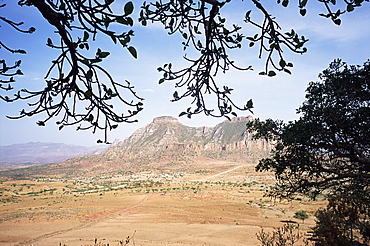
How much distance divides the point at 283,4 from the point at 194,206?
1054 inches

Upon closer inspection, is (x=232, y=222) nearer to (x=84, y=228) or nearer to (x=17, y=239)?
(x=84, y=228)

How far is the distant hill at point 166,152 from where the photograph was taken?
116812 mm

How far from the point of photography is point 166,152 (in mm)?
141250

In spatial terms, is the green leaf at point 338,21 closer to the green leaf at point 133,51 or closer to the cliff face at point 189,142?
the green leaf at point 133,51

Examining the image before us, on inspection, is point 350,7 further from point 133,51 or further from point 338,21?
point 133,51

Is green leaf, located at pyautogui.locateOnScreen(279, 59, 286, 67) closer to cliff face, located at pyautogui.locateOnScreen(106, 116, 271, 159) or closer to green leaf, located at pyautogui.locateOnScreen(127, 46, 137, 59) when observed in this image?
green leaf, located at pyautogui.locateOnScreen(127, 46, 137, 59)

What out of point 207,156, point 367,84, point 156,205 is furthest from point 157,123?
point 367,84

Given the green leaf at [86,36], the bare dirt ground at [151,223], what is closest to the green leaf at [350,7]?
the green leaf at [86,36]

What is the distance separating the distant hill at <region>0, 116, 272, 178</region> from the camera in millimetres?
116812

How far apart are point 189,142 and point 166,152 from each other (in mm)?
29101

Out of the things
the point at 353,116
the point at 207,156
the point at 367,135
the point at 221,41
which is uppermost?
the point at 221,41

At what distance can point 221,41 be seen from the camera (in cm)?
362

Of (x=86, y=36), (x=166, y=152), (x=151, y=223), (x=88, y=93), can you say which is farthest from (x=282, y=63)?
(x=166, y=152)

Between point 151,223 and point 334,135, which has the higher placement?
point 334,135
